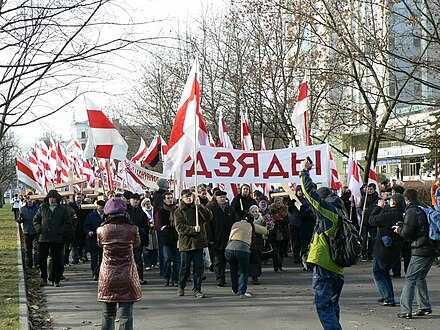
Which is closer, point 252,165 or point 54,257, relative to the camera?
point 54,257

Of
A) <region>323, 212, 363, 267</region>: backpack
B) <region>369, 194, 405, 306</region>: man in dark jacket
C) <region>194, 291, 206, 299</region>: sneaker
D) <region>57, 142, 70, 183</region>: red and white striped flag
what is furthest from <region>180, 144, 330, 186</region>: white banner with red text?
<region>57, 142, 70, 183</region>: red and white striped flag

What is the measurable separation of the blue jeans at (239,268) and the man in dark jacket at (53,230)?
144 inches

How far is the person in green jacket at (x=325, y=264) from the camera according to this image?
8.07 meters

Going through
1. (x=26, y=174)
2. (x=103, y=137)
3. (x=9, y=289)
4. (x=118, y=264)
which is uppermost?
(x=103, y=137)

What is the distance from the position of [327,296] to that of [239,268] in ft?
16.8

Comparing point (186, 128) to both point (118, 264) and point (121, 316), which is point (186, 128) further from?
point (121, 316)

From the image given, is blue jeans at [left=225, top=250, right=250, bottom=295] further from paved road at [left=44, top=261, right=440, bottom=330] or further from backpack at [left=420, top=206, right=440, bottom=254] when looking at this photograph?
backpack at [left=420, top=206, right=440, bottom=254]

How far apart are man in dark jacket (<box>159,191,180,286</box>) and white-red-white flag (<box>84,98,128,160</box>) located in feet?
8.34

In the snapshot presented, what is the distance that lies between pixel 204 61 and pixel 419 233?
1003 inches

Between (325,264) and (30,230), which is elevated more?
(30,230)

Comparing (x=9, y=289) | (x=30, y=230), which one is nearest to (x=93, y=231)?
(x=9, y=289)

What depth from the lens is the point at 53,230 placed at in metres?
15.0

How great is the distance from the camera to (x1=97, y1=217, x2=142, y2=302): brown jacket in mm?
8188

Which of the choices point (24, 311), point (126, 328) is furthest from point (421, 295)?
point (24, 311)
